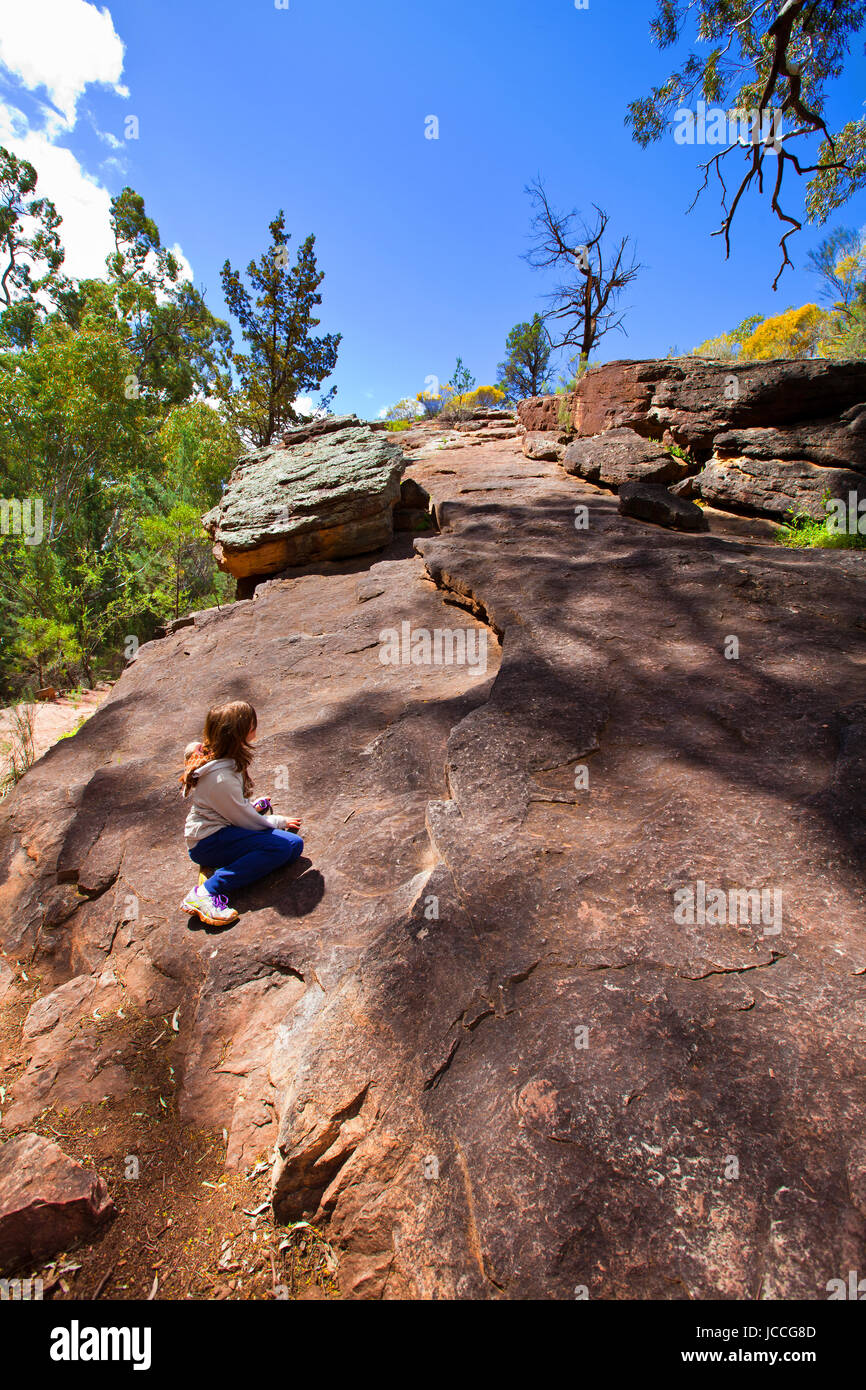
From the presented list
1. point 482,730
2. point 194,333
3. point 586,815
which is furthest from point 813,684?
point 194,333

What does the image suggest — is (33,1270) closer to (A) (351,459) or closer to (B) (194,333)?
(A) (351,459)

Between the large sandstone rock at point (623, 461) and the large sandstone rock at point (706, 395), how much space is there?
506 millimetres

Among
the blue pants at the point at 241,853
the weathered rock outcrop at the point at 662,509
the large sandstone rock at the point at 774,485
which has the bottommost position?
the blue pants at the point at 241,853

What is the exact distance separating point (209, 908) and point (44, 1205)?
118cm

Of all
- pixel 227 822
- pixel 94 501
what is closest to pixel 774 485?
pixel 227 822

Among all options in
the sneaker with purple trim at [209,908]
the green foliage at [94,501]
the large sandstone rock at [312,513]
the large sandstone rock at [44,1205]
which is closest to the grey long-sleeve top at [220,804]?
the sneaker with purple trim at [209,908]

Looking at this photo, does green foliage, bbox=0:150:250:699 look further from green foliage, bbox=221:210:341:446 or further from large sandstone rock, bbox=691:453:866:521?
large sandstone rock, bbox=691:453:866:521

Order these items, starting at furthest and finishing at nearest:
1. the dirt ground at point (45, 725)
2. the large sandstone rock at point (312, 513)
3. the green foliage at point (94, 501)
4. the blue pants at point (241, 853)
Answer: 1. the green foliage at point (94, 501)
2. the dirt ground at point (45, 725)
3. the large sandstone rock at point (312, 513)
4. the blue pants at point (241, 853)

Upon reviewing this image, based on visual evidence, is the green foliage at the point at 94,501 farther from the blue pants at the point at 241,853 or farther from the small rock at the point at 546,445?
the blue pants at the point at 241,853

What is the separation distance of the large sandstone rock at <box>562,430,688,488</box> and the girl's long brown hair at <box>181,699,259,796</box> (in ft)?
20.0

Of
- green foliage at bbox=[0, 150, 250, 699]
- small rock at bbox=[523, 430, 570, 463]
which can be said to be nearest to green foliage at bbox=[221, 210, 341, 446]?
green foliage at bbox=[0, 150, 250, 699]

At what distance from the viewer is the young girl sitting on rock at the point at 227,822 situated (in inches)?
122

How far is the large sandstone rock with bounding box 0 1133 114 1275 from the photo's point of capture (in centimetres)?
198
